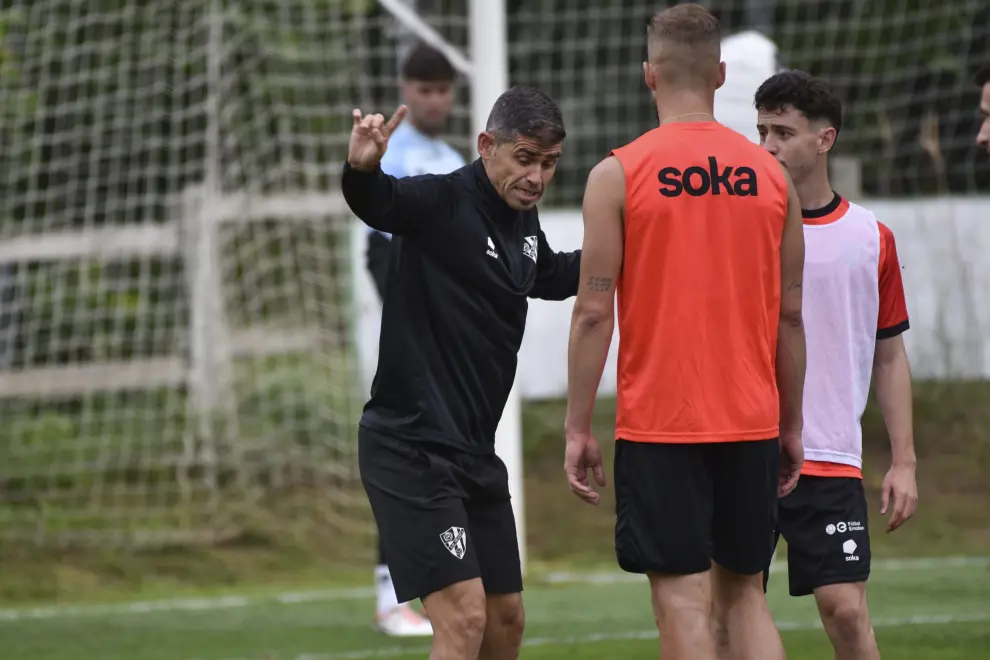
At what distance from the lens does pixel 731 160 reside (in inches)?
144

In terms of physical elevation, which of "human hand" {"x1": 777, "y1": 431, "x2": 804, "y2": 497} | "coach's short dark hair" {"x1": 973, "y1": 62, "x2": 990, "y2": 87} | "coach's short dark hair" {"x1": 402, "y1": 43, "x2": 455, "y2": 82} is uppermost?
"coach's short dark hair" {"x1": 973, "y1": 62, "x2": 990, "y2": 87}

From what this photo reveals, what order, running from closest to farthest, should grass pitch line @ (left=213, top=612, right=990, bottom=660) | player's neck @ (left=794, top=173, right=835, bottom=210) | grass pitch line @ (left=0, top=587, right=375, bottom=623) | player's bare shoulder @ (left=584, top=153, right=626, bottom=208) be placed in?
player's bare shoulder @ (left=584, top=153, right=626, bottom=208) → player's neck @ (left=794, top=173, right=835, bottom=210) → grass pitch line @ (left=213, top=612, right=990, bottom=660) → grass pitch line @ (left=0, top=587, right=375, bottom=623)

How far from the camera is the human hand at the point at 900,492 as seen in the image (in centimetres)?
427

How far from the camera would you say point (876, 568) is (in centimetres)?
750

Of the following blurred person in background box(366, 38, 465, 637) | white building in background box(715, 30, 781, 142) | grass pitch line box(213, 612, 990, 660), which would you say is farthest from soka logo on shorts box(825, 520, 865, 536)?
white building in background box(715, 30, 781, 142)

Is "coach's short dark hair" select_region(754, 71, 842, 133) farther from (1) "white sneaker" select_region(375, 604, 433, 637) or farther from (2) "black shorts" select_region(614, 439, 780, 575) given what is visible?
(1) "white sneaker" select_region(375, 604, 433, 637)

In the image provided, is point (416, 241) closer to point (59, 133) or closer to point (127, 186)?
point (59, 133)

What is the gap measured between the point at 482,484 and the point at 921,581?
3762 mm

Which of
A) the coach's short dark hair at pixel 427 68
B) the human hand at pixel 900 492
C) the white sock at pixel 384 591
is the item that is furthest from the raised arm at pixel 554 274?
the white sock at pixel 384 591

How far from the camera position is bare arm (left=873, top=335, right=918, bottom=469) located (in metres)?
4.32

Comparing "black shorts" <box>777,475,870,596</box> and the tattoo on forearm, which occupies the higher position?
the tattoo on forearm

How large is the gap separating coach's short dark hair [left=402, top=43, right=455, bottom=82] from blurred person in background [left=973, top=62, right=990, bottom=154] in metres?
2.21

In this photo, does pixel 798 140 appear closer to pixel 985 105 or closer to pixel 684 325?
pixel 985 105

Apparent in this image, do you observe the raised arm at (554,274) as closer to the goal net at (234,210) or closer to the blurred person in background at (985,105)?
the blurred person in background at (985,105)
